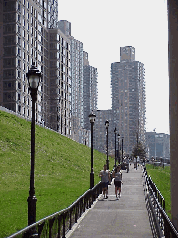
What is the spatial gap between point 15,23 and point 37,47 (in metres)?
14.1

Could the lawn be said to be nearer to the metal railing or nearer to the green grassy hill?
the green grassy hill

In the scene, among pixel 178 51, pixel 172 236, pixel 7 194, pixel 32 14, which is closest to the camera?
pixel 172 236

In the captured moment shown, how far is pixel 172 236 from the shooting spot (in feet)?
33.3

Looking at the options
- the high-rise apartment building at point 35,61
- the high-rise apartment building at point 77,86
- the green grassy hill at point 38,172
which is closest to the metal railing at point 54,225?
the green grassy hill at point 38,172

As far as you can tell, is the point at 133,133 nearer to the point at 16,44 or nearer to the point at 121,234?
the point at 16,44

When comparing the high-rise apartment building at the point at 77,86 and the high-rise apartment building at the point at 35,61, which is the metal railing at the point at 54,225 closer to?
the high-rise apartment building at the point at 35,61

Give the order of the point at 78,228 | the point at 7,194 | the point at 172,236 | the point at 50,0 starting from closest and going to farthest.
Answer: the point at 172,236 < the point at 78,228 < the point at 7,194 < the point at 50,0

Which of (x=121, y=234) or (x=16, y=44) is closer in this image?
(x=121, y=234)

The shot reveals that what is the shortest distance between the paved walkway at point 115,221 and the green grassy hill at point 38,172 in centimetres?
262

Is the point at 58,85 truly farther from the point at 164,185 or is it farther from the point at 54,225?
the point at 54,225

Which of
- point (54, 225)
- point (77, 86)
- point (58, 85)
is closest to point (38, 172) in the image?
point (54, 225)

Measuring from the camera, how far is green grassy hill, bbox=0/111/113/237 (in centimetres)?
2097

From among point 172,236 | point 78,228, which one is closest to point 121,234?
point 78,228

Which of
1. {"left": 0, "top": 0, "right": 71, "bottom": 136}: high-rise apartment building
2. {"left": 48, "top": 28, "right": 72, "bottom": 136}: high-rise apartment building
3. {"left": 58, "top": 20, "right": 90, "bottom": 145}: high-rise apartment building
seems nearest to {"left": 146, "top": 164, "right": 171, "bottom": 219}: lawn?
{"left": 0, "top": 0, "right": 71, "bottom": 136}: high-rise apartment building
